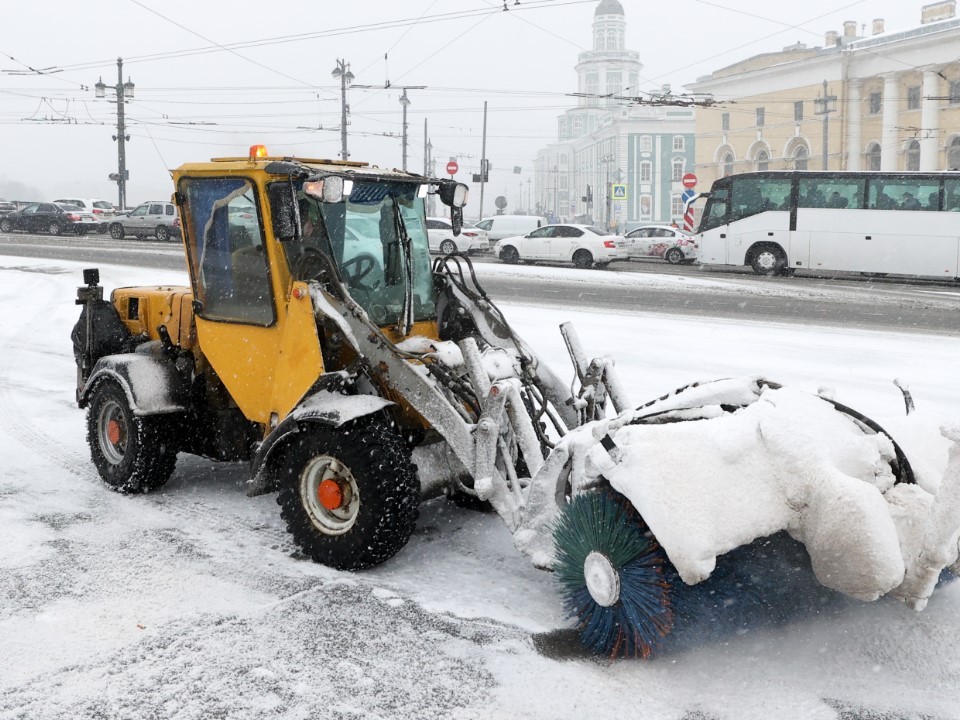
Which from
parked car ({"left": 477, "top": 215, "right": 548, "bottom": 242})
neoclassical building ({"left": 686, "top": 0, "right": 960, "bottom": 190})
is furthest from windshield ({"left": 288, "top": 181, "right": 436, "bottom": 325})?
neoclassical building ({"left": 686, "top": 0, "right": 960, "bottom": 190})

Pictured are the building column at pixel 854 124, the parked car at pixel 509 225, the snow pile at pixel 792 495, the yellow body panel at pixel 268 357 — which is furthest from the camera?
the building column at pixel 854 124

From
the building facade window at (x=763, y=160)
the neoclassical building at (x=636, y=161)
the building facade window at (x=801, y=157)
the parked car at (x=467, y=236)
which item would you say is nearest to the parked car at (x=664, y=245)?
the parked car at (x=467, y=236)

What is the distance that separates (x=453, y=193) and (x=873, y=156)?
191ft

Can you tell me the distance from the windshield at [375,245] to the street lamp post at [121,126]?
3797 cm

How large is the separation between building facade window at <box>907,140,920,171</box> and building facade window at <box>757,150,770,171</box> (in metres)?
10.5

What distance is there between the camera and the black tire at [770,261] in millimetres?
26719

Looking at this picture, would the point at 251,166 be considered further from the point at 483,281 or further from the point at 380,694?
the point at 483,281

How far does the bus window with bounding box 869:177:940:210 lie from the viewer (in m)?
25.1

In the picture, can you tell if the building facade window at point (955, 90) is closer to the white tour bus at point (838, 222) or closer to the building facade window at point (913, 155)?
the building facade window at point (913, 155)

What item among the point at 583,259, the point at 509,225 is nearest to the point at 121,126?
the point at 509,225

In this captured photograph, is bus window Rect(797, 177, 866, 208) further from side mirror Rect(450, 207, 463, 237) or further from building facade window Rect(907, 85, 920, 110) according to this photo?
building facade window Rect(907, 85, 920, 110)

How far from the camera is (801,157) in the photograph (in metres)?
62.4

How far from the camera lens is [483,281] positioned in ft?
68.5

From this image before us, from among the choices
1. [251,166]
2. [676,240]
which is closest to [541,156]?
[676,240]
